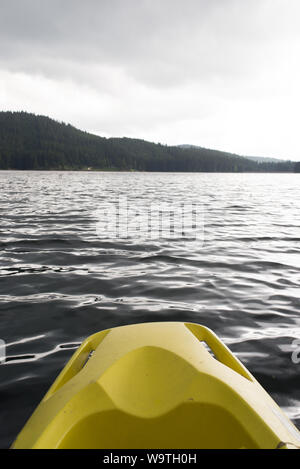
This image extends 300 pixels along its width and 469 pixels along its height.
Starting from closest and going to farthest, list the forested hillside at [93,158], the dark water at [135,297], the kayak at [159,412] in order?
the kayak at [159,412], the dark water at [135,297], the forested hillside at [93,158]

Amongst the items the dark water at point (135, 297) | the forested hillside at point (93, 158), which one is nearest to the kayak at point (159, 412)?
the dark water at point (135, 297)

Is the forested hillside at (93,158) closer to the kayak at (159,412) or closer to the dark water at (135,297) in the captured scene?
the dark water at (135,297)

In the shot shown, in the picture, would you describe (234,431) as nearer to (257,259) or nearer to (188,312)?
(188,312)

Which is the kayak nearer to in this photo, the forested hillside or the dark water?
the dark water

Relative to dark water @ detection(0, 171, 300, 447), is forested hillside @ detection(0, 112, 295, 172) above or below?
above

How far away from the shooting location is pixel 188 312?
4797 mm

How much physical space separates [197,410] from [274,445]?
0.44 meters

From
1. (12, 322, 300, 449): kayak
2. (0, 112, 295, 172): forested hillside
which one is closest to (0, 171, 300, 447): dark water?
(12, 322, 300, 449): kayak

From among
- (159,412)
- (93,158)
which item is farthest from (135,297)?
(93,158)

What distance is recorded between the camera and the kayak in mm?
1699

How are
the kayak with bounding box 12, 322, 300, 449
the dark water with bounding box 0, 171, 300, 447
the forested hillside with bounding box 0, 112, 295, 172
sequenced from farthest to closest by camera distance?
1. the forested hillside with bounding box 0, 112, 295, 172
2. the dark water with bounding box 0, 171, 300, 447
3. the kayak with bounding box 12, 322, 300, 449

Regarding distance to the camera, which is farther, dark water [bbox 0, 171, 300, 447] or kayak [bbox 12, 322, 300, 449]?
dark water [bbox 0, 171, 300, 447]

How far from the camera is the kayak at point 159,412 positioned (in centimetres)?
170

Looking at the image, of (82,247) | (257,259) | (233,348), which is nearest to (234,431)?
(233,348)
